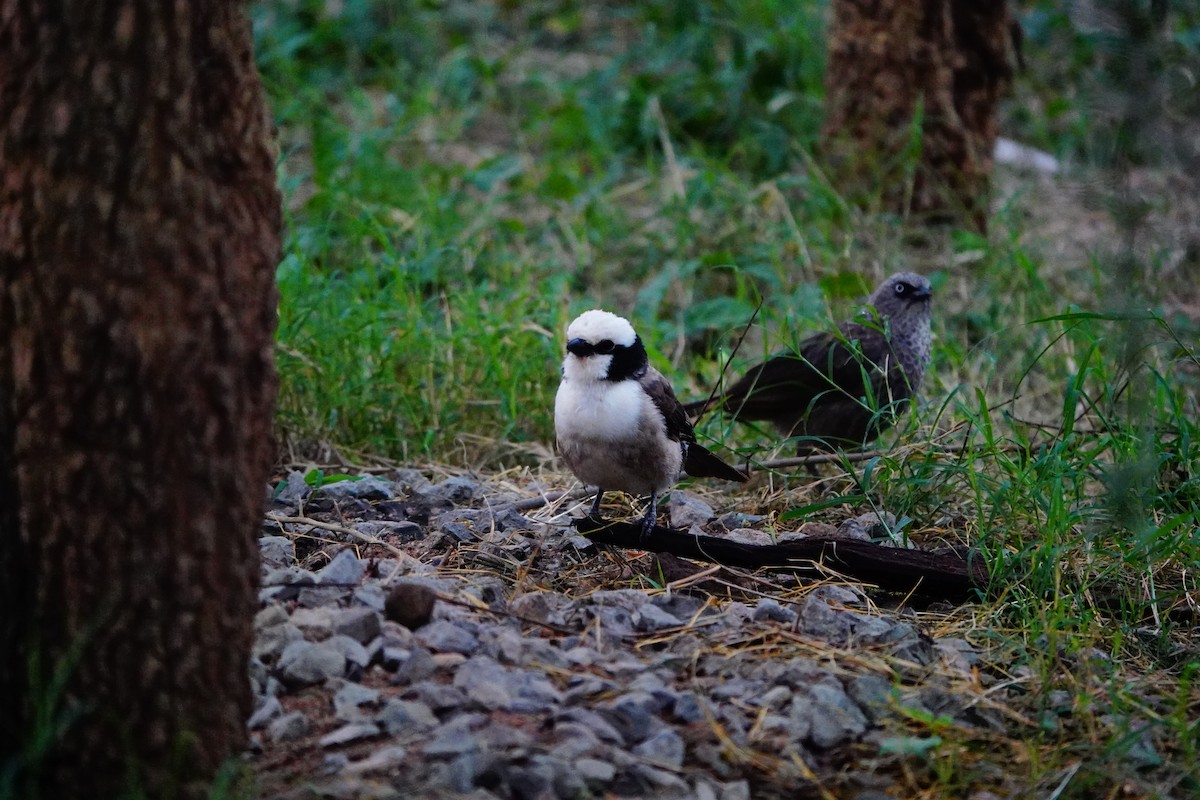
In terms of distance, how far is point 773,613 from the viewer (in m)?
3.59

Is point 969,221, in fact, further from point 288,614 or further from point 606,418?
point 288,614

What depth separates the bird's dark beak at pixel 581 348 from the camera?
4246mm

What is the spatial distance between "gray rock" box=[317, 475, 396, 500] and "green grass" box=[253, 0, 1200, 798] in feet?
1.62

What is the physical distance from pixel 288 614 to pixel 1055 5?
881cm

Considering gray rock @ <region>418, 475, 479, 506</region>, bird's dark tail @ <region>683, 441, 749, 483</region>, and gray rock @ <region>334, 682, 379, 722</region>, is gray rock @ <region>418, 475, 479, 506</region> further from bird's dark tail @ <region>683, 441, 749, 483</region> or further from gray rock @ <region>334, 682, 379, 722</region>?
gray rock @ <region>334, 682, 379, 722</region>

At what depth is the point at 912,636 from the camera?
3520 millimetres

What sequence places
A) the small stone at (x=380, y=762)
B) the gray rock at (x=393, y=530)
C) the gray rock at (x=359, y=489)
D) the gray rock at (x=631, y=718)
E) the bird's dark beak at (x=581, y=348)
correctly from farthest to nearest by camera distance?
1. the gray rock at (x=359, y=489)
2. the bird's dark beak at (x=581, y=348)
3. the gray rock at (x=393, y=530)
4. the gray rock at (x=631, y=718)
5. the small stone at (x=380, y=762)

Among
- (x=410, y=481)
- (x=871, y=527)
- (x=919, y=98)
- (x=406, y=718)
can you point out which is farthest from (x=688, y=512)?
(x=919, y=98)

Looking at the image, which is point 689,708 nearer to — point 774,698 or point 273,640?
point 774,698

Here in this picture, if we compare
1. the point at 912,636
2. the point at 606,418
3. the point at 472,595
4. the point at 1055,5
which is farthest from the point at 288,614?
the point at 1055,5

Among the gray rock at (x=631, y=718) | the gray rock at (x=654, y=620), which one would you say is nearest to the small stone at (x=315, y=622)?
the gray rock at (x=631, y=718)

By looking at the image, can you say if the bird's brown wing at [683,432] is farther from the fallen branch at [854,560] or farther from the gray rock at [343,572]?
the gray rock at [343,572]

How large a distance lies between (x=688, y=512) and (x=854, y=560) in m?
0.76

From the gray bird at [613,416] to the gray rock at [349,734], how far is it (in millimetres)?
1511
